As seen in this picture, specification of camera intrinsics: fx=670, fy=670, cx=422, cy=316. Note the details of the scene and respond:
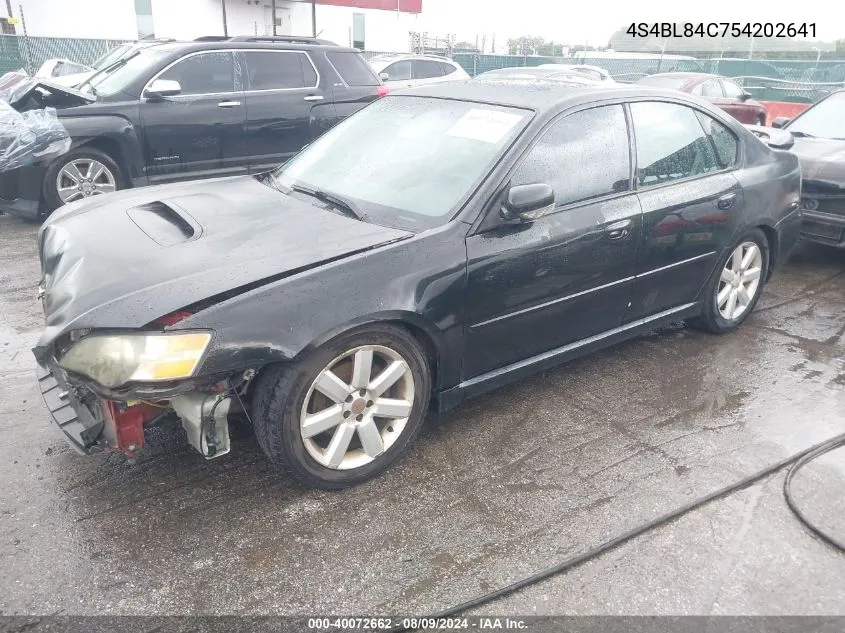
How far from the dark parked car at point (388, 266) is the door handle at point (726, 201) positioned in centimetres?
2

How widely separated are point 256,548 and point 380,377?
2.71 feet

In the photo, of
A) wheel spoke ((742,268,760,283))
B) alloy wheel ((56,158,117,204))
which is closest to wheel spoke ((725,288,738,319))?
wheel spoke ((742,268,760,283))

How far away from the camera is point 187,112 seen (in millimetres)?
6789

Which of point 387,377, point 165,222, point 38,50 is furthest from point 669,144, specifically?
point 38,50

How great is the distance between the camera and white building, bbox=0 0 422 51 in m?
26.6

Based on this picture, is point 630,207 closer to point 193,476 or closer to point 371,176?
point 371,176

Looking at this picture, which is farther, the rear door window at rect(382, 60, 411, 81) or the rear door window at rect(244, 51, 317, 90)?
the rear door window at rect(382, 60, 411, 81)

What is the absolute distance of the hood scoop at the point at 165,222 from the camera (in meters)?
2.91

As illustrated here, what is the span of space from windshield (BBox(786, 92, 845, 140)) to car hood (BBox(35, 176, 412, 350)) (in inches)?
232

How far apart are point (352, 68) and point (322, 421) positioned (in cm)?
615

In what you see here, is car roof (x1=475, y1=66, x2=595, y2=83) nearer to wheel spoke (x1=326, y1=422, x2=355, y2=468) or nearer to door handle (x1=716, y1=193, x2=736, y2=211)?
door handle (x1=716, y1=193, x2=736, y2=211)

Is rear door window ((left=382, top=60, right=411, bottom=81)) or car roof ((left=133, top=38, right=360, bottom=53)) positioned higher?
car roof ((left=133, top=38, right=360, bottom=53))

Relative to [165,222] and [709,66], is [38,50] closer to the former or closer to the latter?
[165,222]

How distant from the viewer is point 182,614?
224cm
